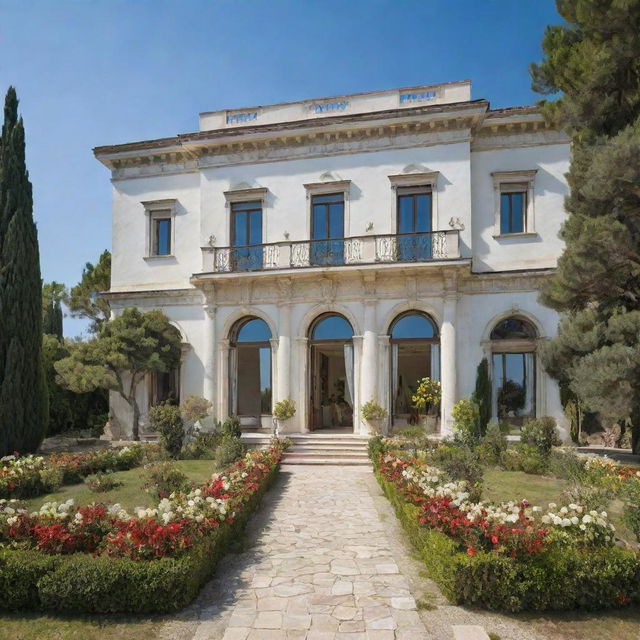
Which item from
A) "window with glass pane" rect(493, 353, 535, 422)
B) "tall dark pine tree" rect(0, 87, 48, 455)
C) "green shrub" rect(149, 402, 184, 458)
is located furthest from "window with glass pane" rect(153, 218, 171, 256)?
"window with glass pane" rect(493, 353, 535, 422)

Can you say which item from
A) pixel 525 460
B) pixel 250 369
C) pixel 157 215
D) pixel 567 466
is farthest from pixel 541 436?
pixel 157 215

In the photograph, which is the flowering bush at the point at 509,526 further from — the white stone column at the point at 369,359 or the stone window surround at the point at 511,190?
the stone window surround at the point at 511,190

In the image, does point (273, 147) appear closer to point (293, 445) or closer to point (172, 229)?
point (172, 229)

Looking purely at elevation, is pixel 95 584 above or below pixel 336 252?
below

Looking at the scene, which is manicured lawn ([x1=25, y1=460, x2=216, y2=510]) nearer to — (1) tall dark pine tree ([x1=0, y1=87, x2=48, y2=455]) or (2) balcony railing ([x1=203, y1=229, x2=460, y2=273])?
(1) tall dark pine tree ([x1=0, y1=87, x2=48, y2=455])

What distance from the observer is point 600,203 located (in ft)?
38.0

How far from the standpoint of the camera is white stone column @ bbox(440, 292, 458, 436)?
16.4 meters

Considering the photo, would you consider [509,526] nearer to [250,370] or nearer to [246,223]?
[250,370]

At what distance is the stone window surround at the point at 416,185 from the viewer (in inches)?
679

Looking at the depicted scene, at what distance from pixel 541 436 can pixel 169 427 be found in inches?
379

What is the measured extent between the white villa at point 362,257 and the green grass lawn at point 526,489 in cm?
479

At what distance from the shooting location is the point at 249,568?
21.9ft

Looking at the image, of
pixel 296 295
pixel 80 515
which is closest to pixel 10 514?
pixel 80 515

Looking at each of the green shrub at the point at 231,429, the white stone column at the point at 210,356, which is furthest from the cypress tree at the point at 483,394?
the white stone column at the point at 210,356
